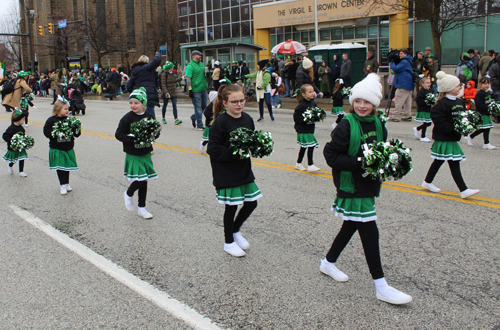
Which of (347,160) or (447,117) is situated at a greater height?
(447,117)

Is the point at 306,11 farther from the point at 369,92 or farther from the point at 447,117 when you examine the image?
the point at 369,92

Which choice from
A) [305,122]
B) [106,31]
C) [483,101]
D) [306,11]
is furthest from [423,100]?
[106,31]

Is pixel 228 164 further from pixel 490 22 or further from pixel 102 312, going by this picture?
pixel 490 22

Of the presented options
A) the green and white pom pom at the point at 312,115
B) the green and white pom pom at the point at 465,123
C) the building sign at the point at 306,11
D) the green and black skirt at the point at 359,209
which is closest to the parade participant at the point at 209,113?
the green and white pom pom at the point at 312,115

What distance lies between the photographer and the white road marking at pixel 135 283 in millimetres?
3488

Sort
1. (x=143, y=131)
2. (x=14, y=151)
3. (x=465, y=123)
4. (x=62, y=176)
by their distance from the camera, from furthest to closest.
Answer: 1. (x=14, y=151)
2. (x=62, y=176)
3. (x=465, y=123)
4. (x=143, y=131)

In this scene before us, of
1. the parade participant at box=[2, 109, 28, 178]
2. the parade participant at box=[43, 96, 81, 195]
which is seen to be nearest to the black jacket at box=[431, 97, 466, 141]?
the parade participant at box=[43, 96, 81, 195]

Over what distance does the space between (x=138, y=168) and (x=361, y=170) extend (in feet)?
10.1

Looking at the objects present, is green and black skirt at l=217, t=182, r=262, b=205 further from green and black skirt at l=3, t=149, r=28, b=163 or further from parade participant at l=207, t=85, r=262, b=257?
green and black skirt at l=3, t=149, r=28, b=163

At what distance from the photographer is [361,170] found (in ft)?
12.0

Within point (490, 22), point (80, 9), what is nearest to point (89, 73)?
point (80, 9)

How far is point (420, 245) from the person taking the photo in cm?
476

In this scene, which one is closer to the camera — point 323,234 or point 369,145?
point 369,145

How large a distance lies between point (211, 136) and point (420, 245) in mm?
2332
